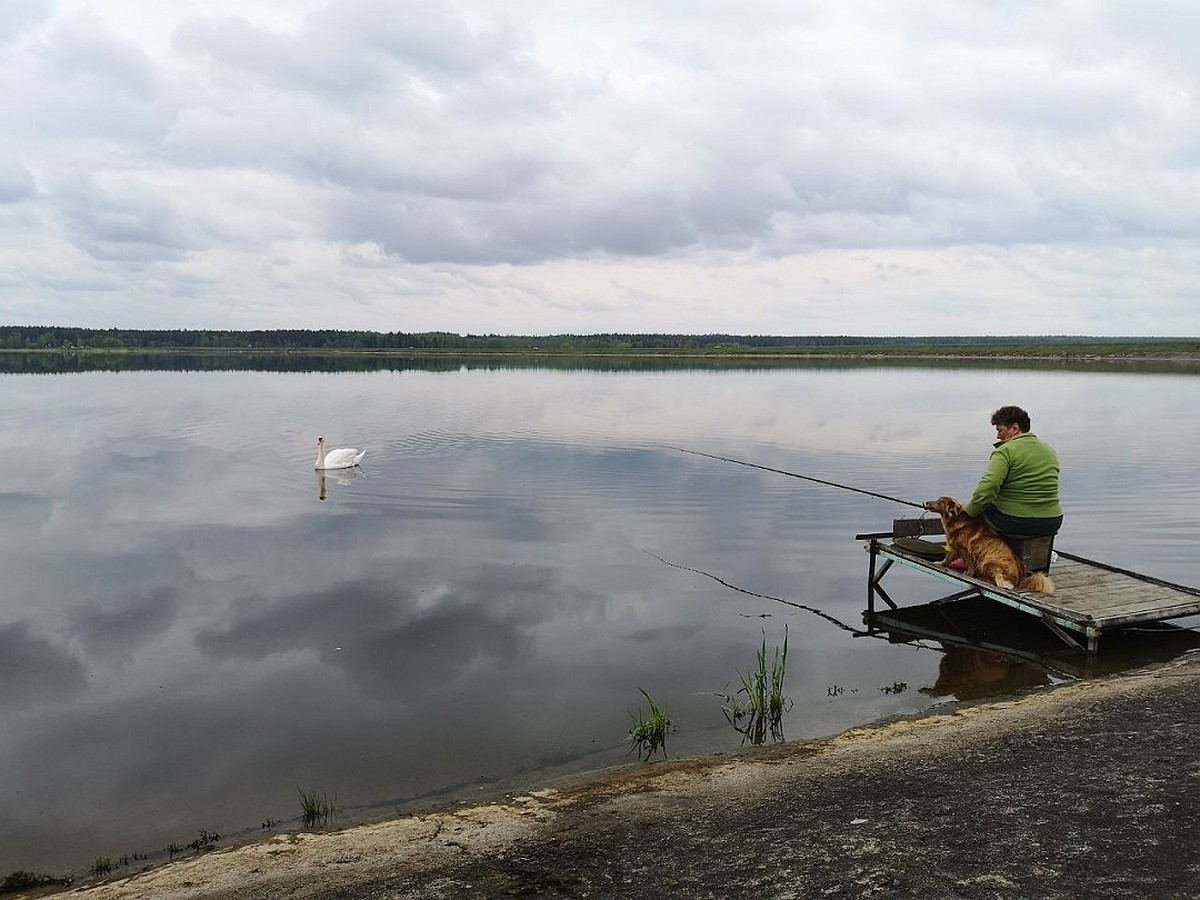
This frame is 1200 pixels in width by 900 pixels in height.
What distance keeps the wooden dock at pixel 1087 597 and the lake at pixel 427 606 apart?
716 mm

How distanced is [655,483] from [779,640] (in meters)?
12.3

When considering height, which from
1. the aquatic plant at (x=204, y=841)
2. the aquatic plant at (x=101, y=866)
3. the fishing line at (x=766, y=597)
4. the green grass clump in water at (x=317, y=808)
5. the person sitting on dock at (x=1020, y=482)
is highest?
the person sitting on dock at (x=1020, y=482)

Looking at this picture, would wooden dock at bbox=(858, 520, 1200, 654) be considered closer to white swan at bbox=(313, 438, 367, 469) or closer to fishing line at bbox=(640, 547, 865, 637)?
fishing line at bbox=(640, 547, 865, 637)

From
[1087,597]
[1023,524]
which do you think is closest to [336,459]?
[1023,524]

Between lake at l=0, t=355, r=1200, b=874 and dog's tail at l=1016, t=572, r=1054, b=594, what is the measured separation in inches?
36.1

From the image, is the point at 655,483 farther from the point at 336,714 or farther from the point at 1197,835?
the point at 1197,835

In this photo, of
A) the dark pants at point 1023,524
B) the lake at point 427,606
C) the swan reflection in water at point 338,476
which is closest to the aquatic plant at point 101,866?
the lake at point 427,606

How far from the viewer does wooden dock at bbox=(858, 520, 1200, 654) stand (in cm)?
1004

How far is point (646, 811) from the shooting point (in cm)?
644

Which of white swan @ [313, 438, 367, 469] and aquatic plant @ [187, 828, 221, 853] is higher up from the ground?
white swan @ [313, 438, 367, 469]

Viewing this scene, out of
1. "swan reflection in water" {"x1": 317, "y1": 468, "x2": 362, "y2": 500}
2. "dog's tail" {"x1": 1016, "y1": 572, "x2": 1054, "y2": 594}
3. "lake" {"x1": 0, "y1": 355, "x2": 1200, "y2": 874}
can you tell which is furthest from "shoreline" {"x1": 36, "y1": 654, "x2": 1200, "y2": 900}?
"swan reflection in water" {"x1": 317, "y1": 468, "x2": 362, "y2": 500}

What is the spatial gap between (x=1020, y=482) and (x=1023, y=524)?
1.87 ft

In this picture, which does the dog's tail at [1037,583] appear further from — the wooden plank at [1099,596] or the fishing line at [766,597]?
the fishing line at [766,597]

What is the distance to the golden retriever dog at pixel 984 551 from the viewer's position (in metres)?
10.9
